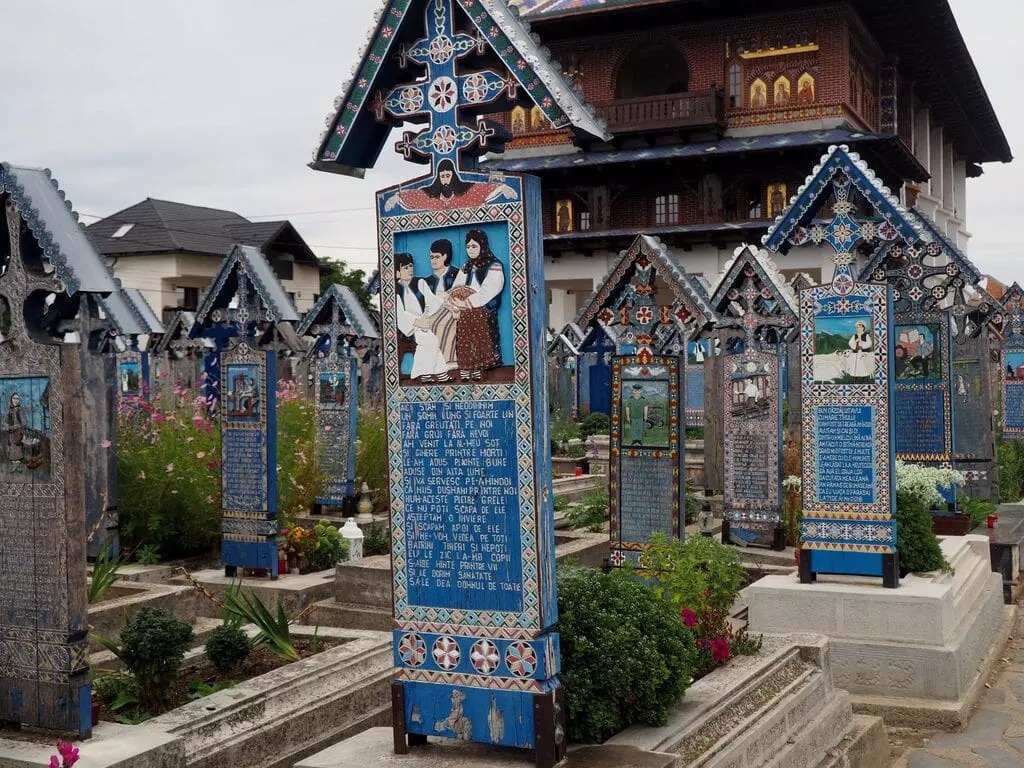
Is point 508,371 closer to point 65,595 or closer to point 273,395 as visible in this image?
point 65,595

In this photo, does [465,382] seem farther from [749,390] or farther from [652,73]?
[652,73]

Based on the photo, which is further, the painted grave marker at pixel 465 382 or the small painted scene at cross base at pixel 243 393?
the small painted scene at cross base at pixel 243 393

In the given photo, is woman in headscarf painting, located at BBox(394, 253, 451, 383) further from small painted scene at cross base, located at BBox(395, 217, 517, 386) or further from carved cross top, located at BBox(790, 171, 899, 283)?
carved cross top, located at BBox(790, 171, 899, 283)

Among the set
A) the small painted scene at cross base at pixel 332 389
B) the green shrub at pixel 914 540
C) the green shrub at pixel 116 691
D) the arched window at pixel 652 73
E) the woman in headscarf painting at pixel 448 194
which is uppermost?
the arched window at pixel 652 73

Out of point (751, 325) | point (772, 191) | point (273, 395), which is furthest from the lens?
point (772, 191)

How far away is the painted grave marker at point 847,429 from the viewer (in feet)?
31.7

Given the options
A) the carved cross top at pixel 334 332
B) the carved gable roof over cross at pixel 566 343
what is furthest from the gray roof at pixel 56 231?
the carved gable roof over cross at pixel 566 343

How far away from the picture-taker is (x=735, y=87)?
3712 cm

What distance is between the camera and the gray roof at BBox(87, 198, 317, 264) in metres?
46.8

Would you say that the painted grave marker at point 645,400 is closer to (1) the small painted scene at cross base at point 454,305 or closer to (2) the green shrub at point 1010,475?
(1) the small painted scene at cross base at point 454,305

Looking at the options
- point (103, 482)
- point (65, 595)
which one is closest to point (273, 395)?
point (103, 482)

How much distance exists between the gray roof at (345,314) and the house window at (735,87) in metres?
22.9

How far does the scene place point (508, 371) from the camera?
5.55 m

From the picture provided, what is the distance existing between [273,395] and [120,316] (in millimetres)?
3095
